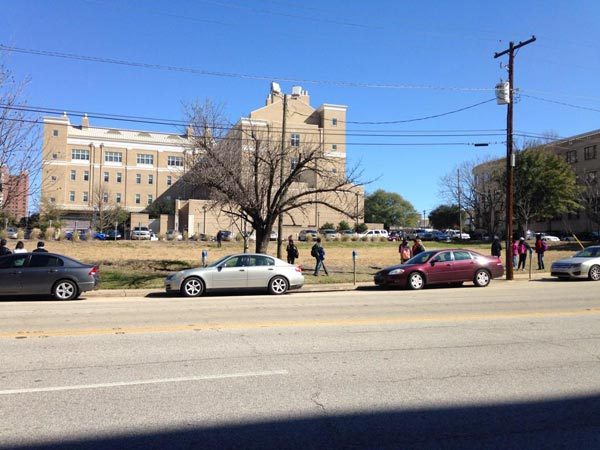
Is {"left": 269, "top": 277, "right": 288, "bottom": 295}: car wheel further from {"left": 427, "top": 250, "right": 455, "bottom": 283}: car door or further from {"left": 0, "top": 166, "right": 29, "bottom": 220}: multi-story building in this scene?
{"left": 0, "top": 166, "right": 29, "bottom": 220}: multi-story building

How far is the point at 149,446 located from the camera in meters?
4.02

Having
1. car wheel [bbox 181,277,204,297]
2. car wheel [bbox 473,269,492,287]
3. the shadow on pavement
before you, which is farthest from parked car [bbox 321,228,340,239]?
the shadow on pavement

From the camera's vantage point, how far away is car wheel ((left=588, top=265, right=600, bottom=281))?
2031 cm

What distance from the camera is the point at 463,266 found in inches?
734

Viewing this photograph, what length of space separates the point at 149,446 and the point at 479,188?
66.6 meters

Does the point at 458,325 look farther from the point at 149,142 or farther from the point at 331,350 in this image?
the point at 149,142

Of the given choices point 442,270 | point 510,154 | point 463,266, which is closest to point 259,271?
point 442,270

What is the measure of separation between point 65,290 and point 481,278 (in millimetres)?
13827

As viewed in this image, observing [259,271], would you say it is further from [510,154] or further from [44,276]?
[510,154]

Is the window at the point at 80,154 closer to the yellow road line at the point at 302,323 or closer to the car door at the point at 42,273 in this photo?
the car door at the point at 42,273

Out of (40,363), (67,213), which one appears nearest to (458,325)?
(40,363)

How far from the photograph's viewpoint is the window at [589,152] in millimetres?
74625

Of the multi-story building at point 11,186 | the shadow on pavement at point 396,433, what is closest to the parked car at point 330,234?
the multi-story building at point 11,186

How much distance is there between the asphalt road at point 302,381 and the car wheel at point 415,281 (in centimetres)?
695
